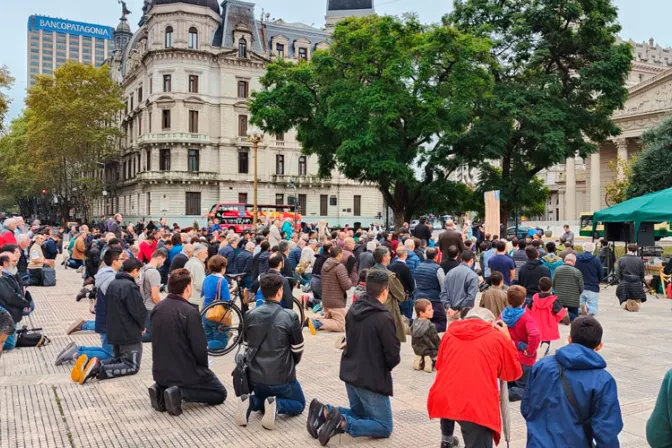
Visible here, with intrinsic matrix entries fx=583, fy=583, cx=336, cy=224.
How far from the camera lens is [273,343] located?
6145 millimetres

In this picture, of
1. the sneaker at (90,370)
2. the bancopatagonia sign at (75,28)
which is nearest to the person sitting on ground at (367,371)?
the sneaker at (90,370)

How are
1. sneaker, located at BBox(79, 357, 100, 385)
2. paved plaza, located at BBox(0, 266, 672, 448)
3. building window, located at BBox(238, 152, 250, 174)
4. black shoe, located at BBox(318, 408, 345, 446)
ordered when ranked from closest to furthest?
black shoe, located at BBox(318, 408, 345, 446) < paved plaza, located at BBox(0, 266, 672, 448) < sneaker, located at BBox(79, 357, 100, 385) < building window, located at BBox(238, 152, 250, 174)

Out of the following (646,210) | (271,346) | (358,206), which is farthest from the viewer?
(358,206)

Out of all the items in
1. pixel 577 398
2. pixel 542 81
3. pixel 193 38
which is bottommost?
pixel 577 398

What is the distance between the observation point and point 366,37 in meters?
28.5

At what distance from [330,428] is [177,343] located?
2059 mm

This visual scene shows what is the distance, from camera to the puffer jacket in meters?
11.6

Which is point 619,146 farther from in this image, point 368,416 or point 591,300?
point 368,416

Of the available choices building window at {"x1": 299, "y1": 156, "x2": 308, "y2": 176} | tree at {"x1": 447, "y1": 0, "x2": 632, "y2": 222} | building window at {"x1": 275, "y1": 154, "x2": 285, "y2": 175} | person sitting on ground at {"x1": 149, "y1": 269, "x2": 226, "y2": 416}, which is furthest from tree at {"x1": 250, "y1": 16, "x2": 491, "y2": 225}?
building window at {"x1": 299, "y1": 156, "x2": 308, "y2": 176}

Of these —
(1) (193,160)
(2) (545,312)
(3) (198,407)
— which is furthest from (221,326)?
(1) (193,160)

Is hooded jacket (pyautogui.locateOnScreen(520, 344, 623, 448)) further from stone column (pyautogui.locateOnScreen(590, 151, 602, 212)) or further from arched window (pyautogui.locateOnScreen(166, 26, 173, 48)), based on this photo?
stone column (pyautogui.locateOnScreen(590, 151, 602, 212))

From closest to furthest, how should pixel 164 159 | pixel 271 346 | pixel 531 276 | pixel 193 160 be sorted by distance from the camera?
pixel 271 346 < pixel 531 276 < pixel 164 159 < pixel 193 160

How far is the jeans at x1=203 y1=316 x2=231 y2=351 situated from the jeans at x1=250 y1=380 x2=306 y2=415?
10.7ft

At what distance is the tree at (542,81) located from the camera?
29.9 meters
